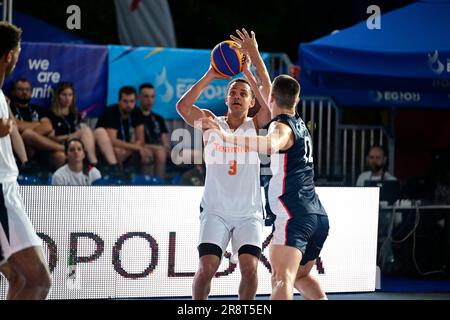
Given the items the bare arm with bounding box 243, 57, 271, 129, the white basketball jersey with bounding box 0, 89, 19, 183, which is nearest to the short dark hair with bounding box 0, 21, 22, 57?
the white basketball jersey with bounding box 0, 89, 19, 183

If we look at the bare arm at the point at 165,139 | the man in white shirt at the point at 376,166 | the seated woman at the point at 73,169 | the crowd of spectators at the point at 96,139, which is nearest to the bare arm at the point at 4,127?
the seated woman at the point at 73,169

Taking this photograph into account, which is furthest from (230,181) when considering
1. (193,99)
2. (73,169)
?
(73,169)

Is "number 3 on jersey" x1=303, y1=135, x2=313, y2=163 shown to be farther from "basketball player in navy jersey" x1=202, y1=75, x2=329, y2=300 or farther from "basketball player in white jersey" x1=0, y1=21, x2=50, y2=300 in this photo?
"basketball player in white jersey" x1=0, y1=21, x2=50, y2=300

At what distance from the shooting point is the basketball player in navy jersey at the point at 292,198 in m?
7.49

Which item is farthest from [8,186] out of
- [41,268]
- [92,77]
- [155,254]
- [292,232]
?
[92,77]

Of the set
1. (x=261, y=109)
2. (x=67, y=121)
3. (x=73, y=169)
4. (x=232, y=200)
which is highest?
(x=67, y=121)

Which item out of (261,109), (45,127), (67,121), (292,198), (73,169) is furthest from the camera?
(67,121)

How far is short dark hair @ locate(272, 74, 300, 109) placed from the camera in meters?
7.74

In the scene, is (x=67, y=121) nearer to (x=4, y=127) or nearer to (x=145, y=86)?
(x=145, y=86)

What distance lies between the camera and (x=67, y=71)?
42.2 feet

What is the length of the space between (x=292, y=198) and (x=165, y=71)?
5949 millimetres

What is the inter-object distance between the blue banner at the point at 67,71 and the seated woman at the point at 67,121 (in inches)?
8.6

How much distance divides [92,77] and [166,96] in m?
1.09

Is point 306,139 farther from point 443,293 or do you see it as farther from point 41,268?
point 443,293
